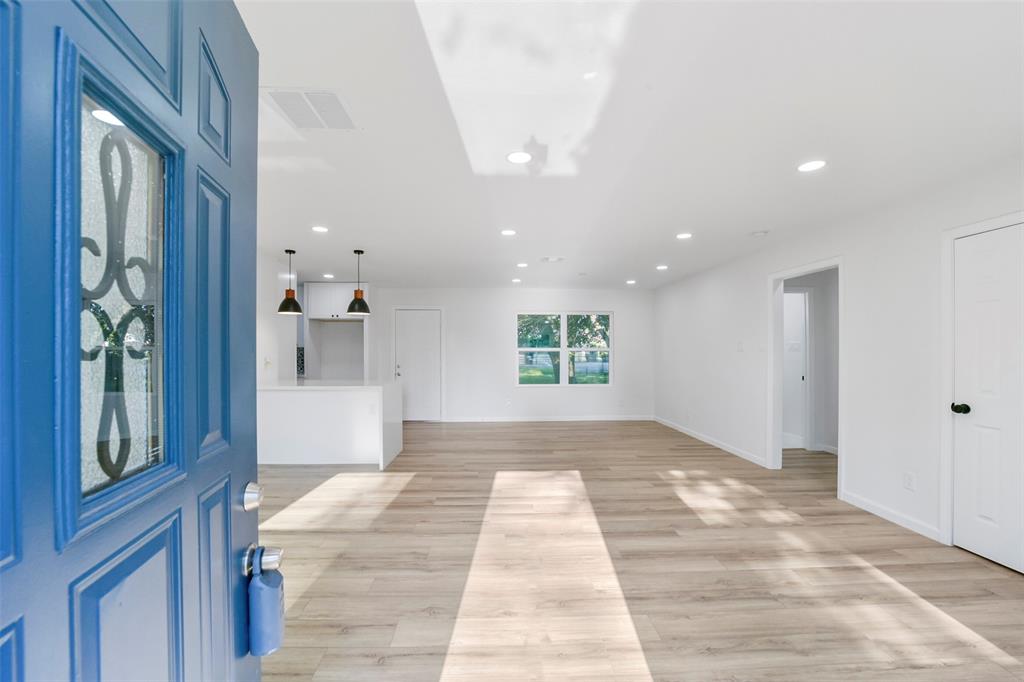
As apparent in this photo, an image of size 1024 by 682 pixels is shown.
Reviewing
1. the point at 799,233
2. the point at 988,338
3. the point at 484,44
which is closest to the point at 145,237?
the point at 484,44

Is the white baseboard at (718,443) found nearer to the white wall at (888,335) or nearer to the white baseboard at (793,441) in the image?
the white wall at (888,335)

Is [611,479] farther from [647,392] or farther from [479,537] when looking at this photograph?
[647,392]

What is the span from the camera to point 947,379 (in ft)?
9.83

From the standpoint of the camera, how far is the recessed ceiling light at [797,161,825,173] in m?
2.66

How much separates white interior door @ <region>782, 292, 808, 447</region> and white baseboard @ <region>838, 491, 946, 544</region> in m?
2.22

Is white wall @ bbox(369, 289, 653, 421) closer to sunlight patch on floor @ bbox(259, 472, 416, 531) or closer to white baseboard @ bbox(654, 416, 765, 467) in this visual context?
white baseboard @ bbox(654, 416, 765, 467)

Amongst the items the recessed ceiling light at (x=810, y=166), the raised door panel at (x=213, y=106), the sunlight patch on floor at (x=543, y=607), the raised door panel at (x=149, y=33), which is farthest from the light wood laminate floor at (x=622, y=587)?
the recessed ceiling light at (x=810, y=166)

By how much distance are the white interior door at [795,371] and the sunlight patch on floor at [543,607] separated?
155 inches

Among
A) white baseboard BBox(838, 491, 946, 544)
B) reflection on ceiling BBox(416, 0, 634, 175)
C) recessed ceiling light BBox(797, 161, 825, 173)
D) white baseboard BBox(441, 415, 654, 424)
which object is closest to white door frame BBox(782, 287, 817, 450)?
white baseboard BBox(838, 491, 946, 544)

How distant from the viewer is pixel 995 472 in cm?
273

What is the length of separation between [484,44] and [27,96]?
1573 mm

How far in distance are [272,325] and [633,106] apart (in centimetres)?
511

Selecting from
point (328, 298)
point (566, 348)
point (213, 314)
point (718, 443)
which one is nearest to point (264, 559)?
point (213, 314)

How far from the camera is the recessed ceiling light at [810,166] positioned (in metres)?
2.66
